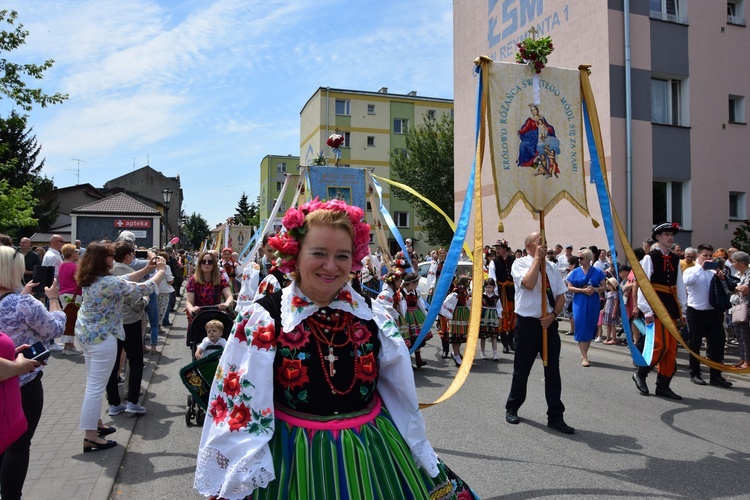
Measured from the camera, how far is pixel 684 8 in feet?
56.6

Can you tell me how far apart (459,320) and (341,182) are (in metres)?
3.30

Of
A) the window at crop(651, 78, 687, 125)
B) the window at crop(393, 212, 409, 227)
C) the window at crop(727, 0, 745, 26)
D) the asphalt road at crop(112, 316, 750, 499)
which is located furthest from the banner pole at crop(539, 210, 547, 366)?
the window at crop(393, 212, 409, 227)

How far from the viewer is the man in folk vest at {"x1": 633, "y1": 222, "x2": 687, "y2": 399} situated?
728 cm

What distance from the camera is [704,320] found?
8.26m

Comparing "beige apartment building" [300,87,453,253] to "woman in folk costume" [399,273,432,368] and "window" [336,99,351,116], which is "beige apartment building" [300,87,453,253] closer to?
"window" [336,99,351,116]

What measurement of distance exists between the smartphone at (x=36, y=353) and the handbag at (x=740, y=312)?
953 cm

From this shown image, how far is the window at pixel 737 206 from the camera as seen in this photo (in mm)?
17891

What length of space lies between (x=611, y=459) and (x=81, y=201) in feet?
181

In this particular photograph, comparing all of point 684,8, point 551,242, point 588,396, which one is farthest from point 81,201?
point 588,396

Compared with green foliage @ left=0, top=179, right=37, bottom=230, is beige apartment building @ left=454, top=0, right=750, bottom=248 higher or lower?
higher

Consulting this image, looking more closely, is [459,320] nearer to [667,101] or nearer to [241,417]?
[241,417]

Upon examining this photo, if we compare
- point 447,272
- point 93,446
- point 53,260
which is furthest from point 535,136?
point 53,260

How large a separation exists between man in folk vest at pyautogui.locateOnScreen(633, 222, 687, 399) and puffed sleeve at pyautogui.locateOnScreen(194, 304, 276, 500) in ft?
20.8

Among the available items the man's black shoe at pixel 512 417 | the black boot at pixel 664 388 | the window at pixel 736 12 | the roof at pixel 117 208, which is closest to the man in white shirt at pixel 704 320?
the black boot at pixel 664 388
